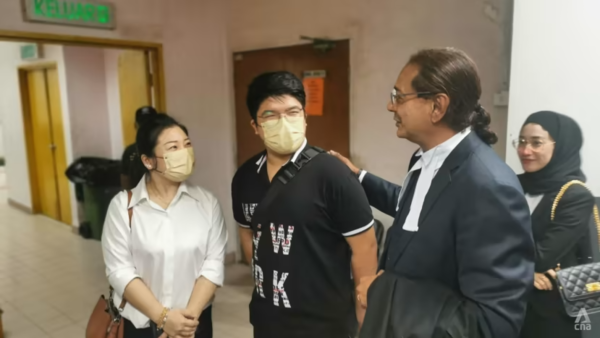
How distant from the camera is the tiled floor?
2916 millimetres

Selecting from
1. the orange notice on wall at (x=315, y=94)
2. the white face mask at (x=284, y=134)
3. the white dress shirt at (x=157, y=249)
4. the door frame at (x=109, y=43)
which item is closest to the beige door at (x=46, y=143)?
the door frame at (x=109, y=43)

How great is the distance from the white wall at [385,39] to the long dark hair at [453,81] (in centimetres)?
152

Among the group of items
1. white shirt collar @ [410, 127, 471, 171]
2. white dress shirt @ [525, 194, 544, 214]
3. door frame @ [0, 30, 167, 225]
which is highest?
door frame @ [0, 30, 167, 225]

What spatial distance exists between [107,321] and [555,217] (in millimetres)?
1648

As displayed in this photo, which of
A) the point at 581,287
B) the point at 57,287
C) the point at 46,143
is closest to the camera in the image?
the point at 581,287

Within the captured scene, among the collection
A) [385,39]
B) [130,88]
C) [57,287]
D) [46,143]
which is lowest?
[57,287]

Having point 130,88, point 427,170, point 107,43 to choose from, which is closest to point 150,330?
point 427,170

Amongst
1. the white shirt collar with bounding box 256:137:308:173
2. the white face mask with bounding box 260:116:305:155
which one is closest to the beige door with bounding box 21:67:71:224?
the white shirt collar with bounding box 256:137:308:173

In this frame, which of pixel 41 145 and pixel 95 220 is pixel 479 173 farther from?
pixel 41 145

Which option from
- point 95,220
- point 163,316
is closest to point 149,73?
point 95,220

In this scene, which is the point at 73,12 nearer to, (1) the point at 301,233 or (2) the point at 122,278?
(2) the point at 122,278

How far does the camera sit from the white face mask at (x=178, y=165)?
63.3 inches

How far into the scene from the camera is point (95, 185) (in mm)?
4609

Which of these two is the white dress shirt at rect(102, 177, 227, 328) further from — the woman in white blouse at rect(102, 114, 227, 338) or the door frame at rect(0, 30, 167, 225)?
the door frame at rect(0, 30, 167, 225)
